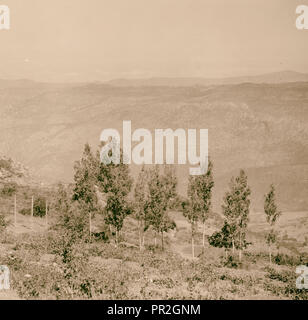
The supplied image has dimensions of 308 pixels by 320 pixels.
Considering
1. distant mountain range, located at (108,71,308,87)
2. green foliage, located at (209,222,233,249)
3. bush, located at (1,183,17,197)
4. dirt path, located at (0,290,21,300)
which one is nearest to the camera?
dirt path, located at (0,290,21,300)

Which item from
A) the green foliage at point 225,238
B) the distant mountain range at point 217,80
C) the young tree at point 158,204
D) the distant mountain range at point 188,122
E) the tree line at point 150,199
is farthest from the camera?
A: the distant mountain range at point 217,80

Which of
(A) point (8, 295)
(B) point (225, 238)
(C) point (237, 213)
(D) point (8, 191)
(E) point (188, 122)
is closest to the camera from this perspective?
(A) point (8, 295)

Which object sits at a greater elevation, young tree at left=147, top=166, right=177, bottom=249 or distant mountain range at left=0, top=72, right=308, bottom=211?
distant mountain range at left=0, top=72, right=308, bottom=211

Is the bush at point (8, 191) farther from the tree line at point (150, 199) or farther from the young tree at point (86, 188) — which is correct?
the tree line at point (150, 199)

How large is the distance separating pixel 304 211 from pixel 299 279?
47838 mm

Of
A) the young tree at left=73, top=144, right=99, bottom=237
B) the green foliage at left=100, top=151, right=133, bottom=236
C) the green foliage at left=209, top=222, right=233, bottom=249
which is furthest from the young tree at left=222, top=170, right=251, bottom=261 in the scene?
the young tree at left=73, top=144, right=99, bottom=237

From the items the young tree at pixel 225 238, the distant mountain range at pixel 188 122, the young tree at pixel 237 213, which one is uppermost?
the distant mountain range at pixel 188 122

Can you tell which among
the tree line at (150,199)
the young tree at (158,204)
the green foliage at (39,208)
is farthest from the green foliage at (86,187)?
the green foliage at (39,208)

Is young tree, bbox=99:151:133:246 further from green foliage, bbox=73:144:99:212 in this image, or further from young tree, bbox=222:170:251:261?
young tree, bbox=222:170:251:261

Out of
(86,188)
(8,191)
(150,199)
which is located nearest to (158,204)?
(150,199)

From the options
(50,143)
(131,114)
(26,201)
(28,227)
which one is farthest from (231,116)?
(28,227)

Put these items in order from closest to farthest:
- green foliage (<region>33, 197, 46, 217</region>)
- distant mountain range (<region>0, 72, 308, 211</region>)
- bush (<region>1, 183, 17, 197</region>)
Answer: green foliage (<region>33, 197, 46, 217</region>)
bush (<region>1, 183, 17, 197</region>)
distant mountain range (<region>0, 72, 308, 211</region>)

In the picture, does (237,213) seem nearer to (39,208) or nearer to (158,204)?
(158,204)

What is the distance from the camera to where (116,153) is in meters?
35.5
